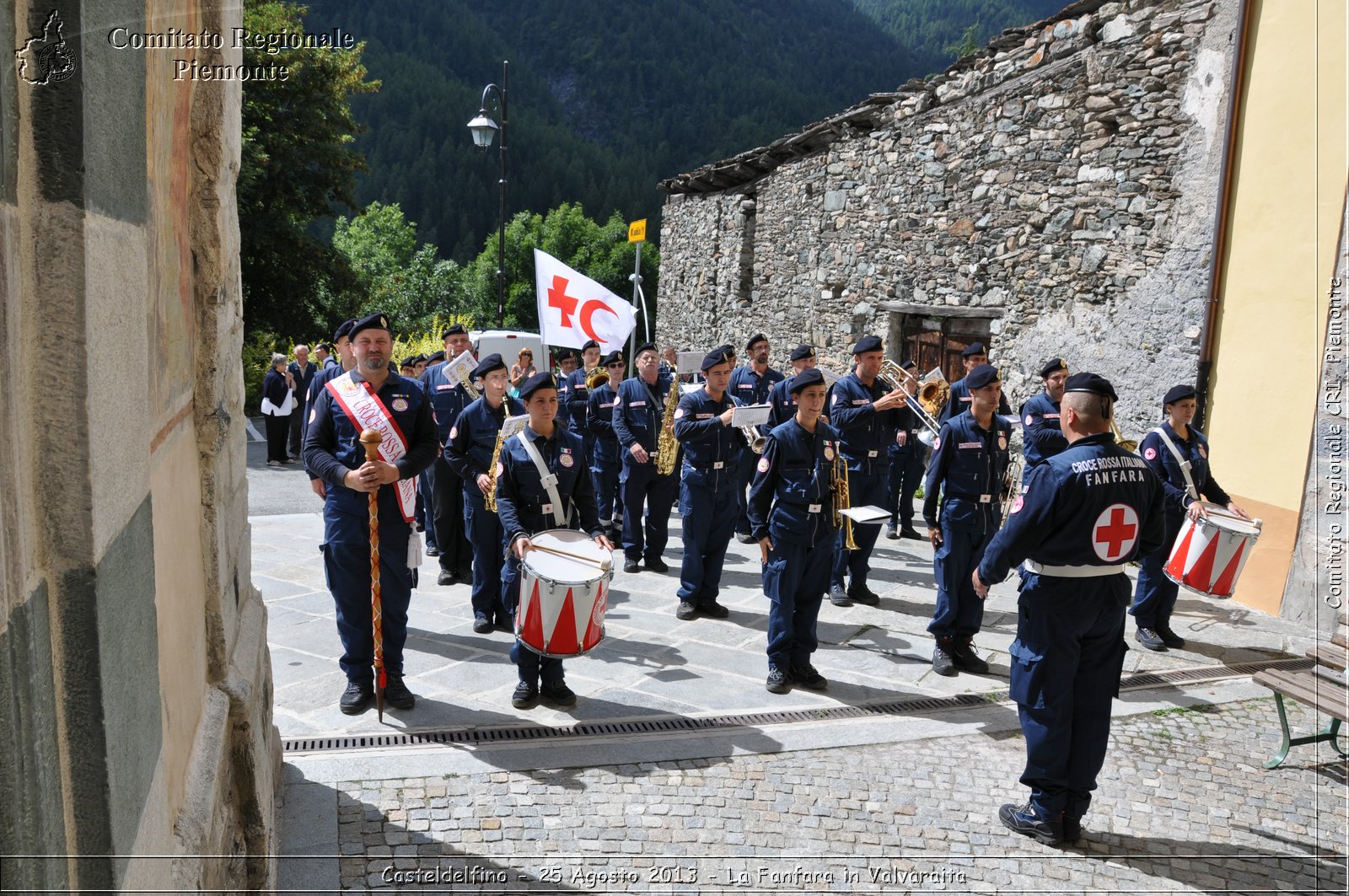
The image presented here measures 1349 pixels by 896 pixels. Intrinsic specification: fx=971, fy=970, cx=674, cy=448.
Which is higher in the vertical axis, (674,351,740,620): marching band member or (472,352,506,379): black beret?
(472,352,506,379): black beret

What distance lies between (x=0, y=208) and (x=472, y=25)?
8243 cm

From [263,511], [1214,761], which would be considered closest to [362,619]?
[1214,761]

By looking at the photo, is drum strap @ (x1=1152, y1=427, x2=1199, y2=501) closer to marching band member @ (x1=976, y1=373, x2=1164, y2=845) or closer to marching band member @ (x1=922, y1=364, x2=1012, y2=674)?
marching band member @ (x1=922, y1=364, x2=1012, y2=674)

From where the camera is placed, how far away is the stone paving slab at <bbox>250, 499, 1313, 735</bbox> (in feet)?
18.5

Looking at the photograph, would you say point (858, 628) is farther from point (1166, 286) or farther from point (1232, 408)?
point (1166, 286)

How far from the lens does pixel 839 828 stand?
14.6 ft

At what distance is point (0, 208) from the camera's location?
136 centimetres

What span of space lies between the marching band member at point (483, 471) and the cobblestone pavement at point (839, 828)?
7.68ft

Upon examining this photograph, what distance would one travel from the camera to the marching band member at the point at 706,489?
299 inches

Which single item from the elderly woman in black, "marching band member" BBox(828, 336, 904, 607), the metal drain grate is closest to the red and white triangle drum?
the metal drain grate

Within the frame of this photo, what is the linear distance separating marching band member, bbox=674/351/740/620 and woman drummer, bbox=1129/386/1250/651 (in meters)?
3.13

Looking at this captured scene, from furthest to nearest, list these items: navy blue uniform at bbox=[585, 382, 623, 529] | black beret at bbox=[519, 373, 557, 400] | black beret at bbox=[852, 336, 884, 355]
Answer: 1. navy blue uniform at bbox=[585, 382, 623, 529]
2. black beret at bbox=[852, 336, 884, 355]
3. black beret at bbox=[519, 373, 557, 400]

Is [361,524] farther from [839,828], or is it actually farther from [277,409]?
[277,409]

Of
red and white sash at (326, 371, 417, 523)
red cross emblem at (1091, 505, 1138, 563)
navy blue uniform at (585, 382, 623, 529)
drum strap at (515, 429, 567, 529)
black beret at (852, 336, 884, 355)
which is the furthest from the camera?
navy blue uniform at (585, 382, 623, 529)
